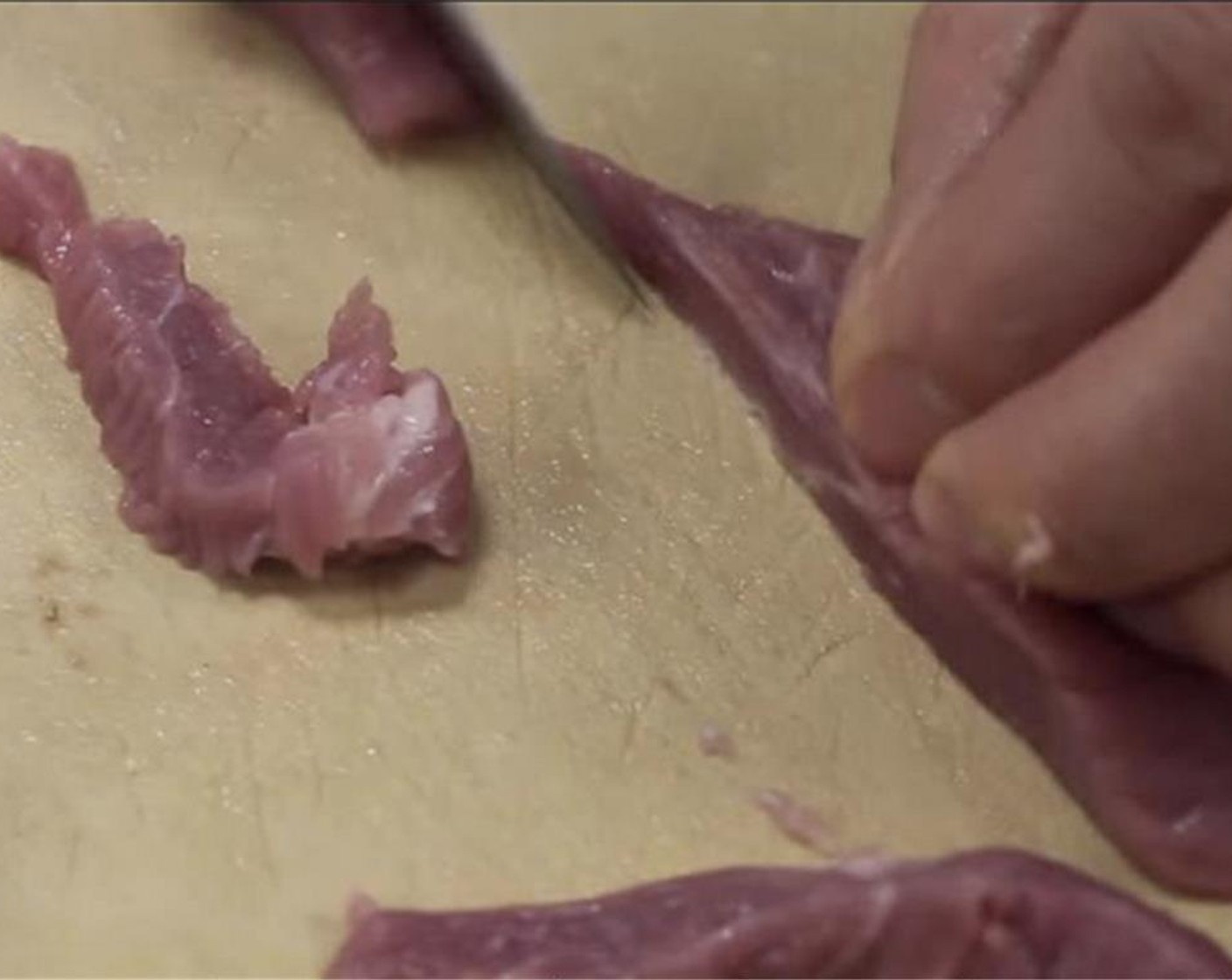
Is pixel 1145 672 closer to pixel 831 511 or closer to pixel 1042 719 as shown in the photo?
pixel 1042 719

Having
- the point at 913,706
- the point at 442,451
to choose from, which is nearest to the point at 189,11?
the point at 442,451

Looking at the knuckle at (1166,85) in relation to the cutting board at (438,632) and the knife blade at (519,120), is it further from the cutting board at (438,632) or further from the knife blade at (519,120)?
the knife blade at (519,120)

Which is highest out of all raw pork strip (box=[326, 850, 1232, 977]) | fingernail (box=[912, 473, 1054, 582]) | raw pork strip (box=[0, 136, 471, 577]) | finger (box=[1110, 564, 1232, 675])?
raw pork strip (box=[0, 136, 471, 577])

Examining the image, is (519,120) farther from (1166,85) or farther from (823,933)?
(823,933)

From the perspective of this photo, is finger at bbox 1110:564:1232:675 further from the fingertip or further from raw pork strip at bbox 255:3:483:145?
raw pork strip at bbox 255:3:483:145

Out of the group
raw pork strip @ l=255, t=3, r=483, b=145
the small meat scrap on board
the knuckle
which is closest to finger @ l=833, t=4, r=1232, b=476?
the knuckle

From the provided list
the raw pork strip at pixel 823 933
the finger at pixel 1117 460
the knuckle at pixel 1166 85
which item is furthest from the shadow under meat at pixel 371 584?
the knuckle at pixel 1166 85

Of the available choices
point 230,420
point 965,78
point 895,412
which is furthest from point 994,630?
point 230,420
